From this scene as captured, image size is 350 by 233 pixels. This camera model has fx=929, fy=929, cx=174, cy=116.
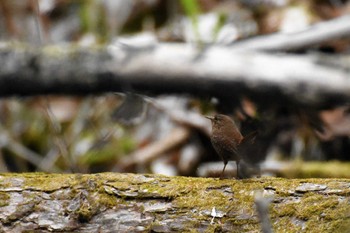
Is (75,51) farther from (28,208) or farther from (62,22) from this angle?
(62,22)

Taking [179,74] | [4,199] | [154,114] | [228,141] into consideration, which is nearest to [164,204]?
[228,141]

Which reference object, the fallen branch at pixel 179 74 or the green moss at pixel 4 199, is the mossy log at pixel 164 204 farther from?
the fallen branch at pixel 179 74

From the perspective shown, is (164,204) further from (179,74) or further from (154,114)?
(154,114)

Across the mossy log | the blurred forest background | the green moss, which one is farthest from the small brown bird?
the blurred forest background

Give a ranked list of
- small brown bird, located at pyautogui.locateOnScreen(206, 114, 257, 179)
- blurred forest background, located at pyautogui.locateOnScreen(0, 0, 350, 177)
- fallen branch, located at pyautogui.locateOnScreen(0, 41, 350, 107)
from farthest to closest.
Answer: blurred forest background, located at pyautogui.locateOnScreen(0, 0, 350, 177) < fallen branch, located at pyautogui.locateOnScreen(0, 41, 350, 107) < small brown bird, located at pyautogui.locateOnScreen(206, 114, 257, 179)

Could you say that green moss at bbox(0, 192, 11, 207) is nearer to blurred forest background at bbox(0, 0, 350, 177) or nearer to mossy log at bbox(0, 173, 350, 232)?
mossy log at bbox(0, 173, 350, 232)

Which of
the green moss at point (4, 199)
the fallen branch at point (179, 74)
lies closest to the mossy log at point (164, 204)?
the green moss at point (4, 199)

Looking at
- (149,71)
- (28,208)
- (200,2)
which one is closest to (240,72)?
(149,71)
